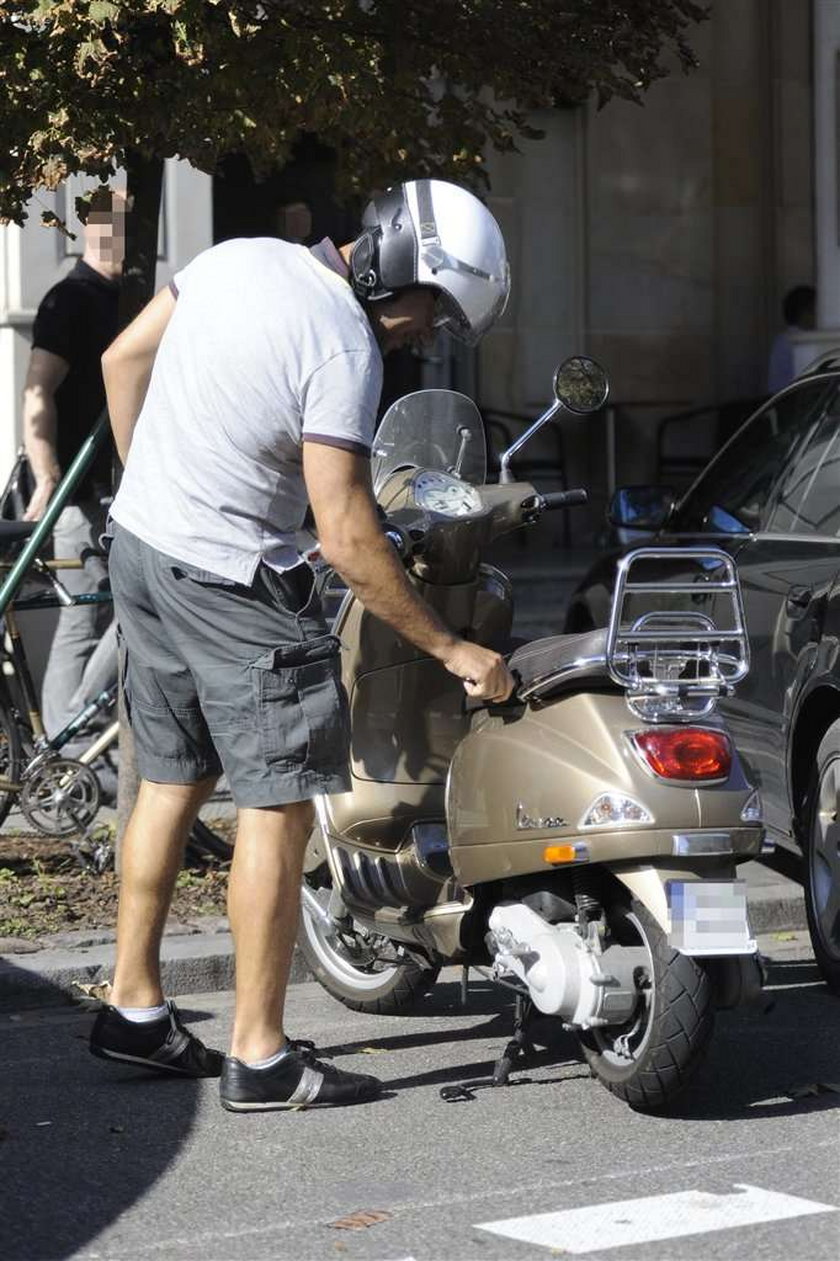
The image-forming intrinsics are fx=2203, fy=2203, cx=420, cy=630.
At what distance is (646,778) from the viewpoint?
455cm

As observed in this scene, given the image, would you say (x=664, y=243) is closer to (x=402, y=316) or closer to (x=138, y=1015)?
(x=402, y=316)

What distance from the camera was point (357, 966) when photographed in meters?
5.60

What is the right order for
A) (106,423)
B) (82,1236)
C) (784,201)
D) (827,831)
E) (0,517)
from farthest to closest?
1. (784,201)
2. (0,517)
3. (106,423)
4. (827,831)
5. (82,1236)

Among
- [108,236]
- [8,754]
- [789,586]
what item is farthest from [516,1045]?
[108,236]

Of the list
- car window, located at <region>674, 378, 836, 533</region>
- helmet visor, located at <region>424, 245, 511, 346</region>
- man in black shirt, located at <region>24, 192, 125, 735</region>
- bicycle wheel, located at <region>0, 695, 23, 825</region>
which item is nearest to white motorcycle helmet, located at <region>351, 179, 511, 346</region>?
helmet visor, located at <region>424, 245, 511, 346</region>

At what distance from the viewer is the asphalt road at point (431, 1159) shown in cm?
391

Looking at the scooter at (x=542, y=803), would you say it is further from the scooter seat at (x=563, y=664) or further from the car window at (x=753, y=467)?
the car window at (x=753, y=467)

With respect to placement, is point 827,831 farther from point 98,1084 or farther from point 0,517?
point 0,517

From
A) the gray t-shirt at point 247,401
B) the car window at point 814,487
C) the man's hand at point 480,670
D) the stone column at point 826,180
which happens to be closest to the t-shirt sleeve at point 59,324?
the car window at point 814,487

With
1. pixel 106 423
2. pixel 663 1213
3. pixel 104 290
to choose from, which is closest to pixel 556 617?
pixel 104 290

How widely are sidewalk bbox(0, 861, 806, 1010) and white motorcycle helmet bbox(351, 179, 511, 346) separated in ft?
6.86

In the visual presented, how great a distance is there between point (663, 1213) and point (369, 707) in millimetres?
1662

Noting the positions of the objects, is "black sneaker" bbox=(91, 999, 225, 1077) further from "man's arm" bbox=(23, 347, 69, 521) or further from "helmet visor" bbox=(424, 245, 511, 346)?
"man's arm" bbox=(23, 347, 69, 521)

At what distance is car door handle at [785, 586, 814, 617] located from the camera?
241 inches
